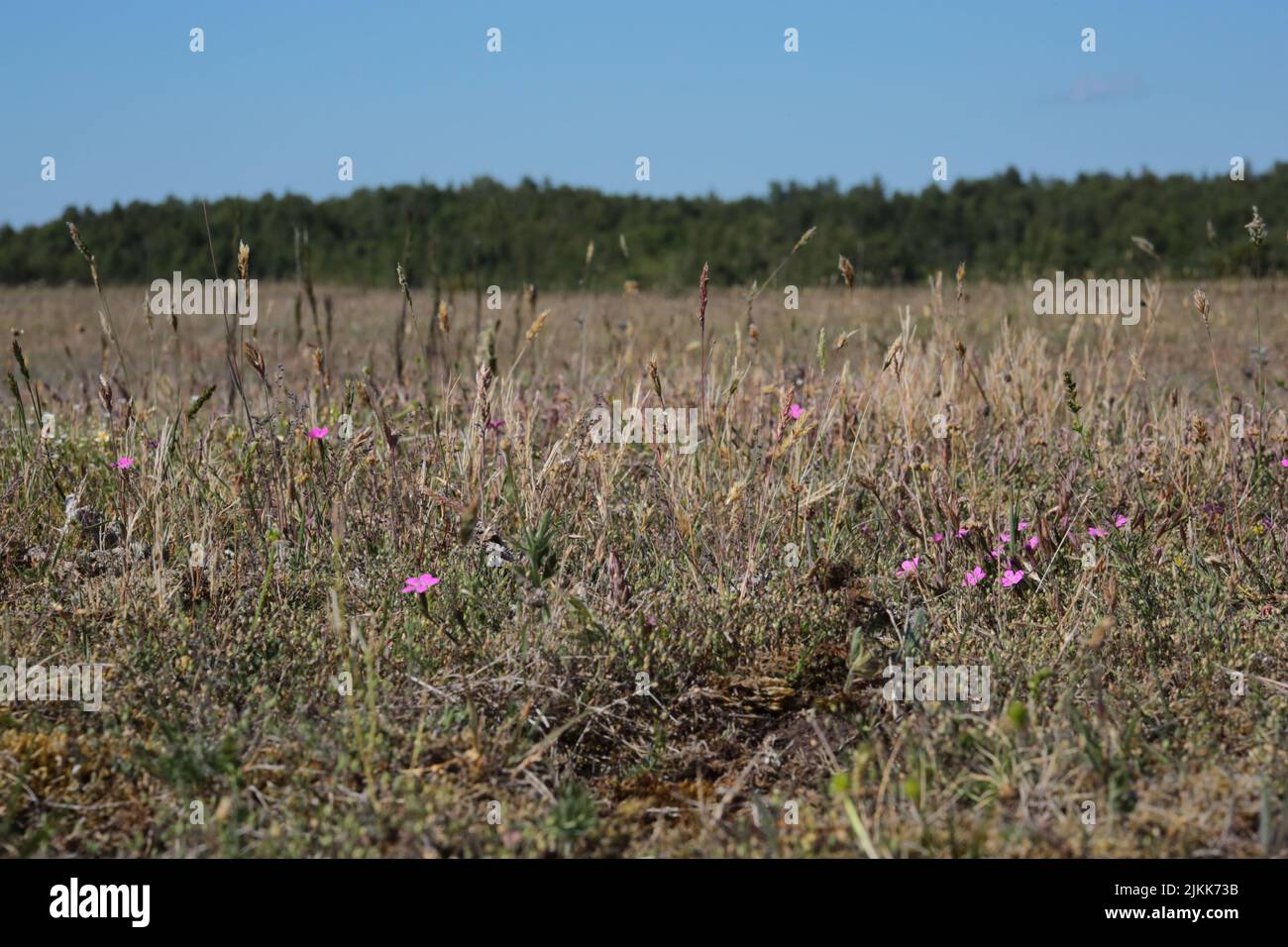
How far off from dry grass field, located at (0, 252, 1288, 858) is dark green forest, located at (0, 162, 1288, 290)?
578 inches

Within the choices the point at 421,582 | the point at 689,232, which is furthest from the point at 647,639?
the point at 689,232

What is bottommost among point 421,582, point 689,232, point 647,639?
point 647,639

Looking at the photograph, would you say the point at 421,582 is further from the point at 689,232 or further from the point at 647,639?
the point at 689,232

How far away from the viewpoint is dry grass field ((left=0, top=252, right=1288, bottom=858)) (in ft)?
6.19

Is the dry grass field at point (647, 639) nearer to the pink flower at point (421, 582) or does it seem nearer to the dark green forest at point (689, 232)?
the pink flower at point (421, 582)

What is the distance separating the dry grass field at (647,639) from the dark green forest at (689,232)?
48.2 feet

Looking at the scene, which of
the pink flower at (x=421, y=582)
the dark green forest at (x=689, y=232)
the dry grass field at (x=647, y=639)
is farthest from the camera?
the dark green forest at (x=689, y=232)

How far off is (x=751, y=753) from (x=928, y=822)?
461mm

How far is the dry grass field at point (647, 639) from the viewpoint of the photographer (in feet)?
6.19

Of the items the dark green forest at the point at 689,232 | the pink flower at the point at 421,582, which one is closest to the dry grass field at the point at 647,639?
the pink flower at the point at 421,582

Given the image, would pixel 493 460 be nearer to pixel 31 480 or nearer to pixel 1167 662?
pixel 31 480

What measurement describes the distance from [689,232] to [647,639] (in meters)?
22.2

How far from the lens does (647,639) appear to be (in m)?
2.35

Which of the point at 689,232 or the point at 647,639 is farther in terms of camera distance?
the point at 689,232
